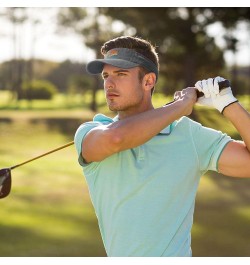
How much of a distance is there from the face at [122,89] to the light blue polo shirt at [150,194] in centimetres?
17

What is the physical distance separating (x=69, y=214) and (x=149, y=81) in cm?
616

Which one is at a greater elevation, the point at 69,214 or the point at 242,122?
the point at 242,122

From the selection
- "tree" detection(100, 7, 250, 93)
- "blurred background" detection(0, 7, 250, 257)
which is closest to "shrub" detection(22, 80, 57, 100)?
"blurred background" detection(0, 7, 250, 257)

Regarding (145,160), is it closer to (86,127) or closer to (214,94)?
(86,127)

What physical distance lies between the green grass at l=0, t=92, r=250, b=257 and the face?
3846 millimetres

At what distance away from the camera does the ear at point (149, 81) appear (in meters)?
2.24

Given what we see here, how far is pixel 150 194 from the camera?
199 cm

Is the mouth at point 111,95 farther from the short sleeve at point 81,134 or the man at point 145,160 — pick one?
the short sleeve at point 81,134

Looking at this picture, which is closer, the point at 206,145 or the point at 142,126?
the point at 142,126

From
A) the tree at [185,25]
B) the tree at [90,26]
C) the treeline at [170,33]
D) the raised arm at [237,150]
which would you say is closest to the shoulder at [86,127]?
the raised arm at [237,150]

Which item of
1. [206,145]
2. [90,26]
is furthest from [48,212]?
[90,26]

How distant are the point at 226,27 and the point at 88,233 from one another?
754 inches

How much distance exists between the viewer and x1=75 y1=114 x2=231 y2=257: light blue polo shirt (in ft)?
6.55

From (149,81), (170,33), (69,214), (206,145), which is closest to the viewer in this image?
(206,145)
